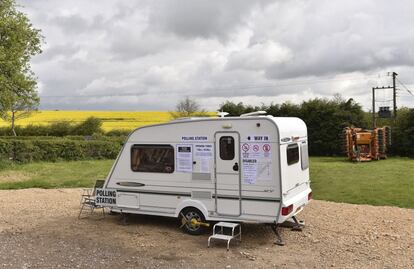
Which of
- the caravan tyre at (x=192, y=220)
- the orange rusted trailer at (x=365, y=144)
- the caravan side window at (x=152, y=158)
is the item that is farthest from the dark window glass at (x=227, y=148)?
the orange rusted trailer at (x=365, y=144)

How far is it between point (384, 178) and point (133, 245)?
10.9m

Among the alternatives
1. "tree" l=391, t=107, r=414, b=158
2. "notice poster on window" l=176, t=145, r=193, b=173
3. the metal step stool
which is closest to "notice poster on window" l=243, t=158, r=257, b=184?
the metal step stool

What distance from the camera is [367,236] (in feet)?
30.1

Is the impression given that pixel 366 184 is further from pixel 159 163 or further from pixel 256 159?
pixel 159 163

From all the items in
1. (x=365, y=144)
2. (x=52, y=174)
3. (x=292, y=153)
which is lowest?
(x=52, y=174)

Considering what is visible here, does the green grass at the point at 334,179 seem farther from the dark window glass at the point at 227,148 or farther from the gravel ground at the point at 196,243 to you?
the dark window glass at the point at 227,148

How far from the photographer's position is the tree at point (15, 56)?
22.2 metres

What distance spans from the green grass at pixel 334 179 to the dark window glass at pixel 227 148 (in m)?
5.41

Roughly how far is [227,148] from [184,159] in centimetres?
99

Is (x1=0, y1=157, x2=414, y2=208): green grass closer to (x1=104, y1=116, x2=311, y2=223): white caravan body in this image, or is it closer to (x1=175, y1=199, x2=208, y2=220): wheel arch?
(x1=104, y1=116, x2=311, y2=223): white caravan body

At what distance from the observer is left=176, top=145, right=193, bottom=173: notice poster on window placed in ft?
30.6

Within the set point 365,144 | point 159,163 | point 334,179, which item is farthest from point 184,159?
point 365,144

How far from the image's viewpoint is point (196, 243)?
8.84m

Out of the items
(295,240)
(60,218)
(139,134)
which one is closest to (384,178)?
(295,240)
